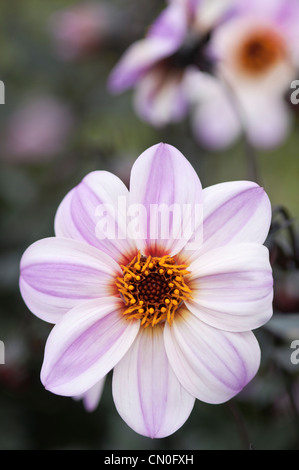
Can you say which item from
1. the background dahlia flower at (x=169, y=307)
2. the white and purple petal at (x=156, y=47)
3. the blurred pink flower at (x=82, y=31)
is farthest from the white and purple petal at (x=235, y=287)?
the blurred pink flower at (x=82, y=31)

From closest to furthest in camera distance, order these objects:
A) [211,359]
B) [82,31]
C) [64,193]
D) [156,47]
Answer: [211,359] < [156,47] < [64,193] < [82,31]

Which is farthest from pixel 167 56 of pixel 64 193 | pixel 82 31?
pixel 82 31

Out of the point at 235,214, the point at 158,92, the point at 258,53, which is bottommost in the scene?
the point at 235,214

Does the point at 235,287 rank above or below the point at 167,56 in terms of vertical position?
below

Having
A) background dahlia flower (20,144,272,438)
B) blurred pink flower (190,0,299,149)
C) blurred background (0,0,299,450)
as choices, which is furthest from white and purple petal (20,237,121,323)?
blurred pink flower (190,0,299,149)

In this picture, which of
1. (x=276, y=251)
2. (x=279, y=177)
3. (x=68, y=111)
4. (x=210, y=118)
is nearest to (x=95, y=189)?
(x=276, y=251)

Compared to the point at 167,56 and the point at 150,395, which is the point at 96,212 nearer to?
the point at 150,395

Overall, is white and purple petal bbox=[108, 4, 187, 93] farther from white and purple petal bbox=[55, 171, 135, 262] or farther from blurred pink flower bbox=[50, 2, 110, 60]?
blurred pink flower bbox=[50, 2, 110, 60]
